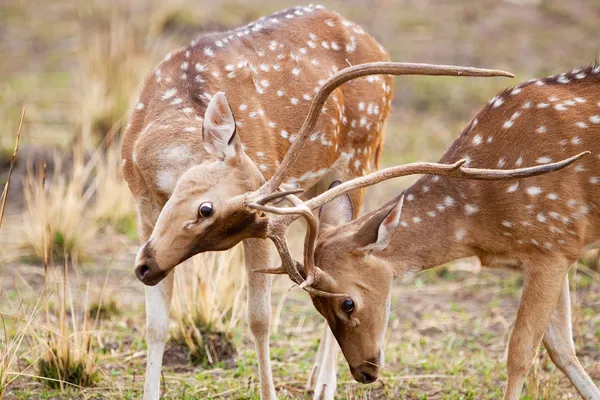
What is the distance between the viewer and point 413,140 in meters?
11.4

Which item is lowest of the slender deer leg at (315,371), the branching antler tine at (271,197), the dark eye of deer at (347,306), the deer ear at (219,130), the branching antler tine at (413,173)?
the slender deer leg at (315,371)

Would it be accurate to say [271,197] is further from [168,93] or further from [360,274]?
[168,93]

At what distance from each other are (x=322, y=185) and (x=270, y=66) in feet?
3.62

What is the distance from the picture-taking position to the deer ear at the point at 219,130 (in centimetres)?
486

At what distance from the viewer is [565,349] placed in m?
5.64

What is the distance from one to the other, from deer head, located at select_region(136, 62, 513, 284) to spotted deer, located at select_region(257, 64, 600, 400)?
0.45 meters

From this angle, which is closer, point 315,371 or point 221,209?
point 221,209

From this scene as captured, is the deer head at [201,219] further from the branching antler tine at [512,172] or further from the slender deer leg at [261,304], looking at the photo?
the branching antler tine at [512,172]

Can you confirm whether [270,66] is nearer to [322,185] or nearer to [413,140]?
[322,185]

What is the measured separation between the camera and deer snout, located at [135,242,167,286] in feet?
15.0

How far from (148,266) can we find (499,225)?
1.85 meters

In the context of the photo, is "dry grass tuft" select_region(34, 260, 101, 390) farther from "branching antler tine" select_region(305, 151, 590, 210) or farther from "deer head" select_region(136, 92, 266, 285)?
"branching antler tine" select_region(305, 151, 590, 210)

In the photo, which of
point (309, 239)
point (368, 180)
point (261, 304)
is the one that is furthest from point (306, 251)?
point (261, 304)

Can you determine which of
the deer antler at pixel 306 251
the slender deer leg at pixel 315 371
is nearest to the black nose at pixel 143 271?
the deer antler at pixel 306 251
